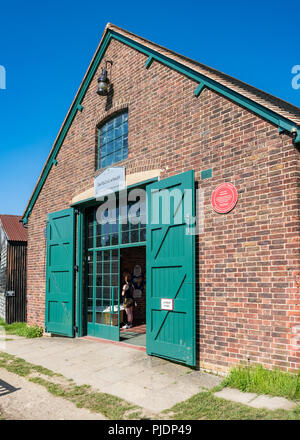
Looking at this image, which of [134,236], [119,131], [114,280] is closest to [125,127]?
[119,131]

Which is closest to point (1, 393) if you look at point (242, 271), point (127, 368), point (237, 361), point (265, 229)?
point (127, 368)

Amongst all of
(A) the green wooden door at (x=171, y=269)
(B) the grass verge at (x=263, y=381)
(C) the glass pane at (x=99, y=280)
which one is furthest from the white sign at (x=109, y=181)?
(B) the grass verge at (x=263, y=381)

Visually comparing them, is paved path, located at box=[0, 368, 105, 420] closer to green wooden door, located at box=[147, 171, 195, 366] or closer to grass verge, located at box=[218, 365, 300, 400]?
grass verge, located at box=[218, 365, 300, 400]

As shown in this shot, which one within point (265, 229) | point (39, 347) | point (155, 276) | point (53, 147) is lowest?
point (39, 347)

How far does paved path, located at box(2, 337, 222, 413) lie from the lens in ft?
16.7

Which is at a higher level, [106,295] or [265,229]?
[265,229]

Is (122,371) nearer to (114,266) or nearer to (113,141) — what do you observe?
(114,266)

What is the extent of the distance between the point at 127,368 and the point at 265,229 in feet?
10.6

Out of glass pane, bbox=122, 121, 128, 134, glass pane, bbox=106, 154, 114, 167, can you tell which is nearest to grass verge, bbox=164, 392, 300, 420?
glass pane, bbox=106, 154, 114, 167

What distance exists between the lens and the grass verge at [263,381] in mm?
4590

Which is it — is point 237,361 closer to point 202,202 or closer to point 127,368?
point 127,368

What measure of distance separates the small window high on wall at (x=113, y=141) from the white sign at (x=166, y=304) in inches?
133

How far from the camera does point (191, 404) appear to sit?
15.2 ft

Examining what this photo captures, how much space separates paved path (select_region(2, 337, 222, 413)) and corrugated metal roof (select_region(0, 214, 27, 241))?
20.5ft
